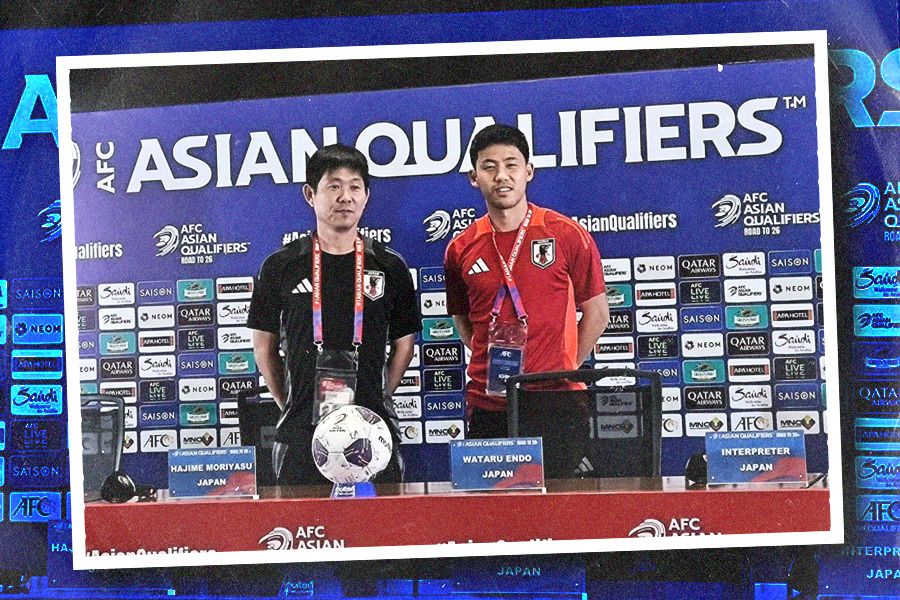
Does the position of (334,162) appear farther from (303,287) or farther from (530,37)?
(530,37)

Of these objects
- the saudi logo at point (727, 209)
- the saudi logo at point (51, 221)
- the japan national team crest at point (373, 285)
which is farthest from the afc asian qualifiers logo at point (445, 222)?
the saudi logo at point (51, 221)

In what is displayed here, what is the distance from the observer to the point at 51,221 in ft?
5.09

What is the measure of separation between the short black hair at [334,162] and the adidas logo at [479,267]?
246 mm

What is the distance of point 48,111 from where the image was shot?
60.9 inches

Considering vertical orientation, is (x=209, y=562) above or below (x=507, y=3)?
below

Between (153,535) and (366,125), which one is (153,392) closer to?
(153,535)

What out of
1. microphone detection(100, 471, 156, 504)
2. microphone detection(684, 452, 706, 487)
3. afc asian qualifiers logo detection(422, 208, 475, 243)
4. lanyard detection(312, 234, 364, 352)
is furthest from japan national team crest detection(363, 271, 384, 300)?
microphone detection(684, 452, 706, 487)

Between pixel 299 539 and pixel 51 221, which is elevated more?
pixel 51 221

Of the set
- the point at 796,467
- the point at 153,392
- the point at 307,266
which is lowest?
the point at 796,467

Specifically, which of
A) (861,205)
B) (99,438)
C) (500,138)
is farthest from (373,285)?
(861,205)

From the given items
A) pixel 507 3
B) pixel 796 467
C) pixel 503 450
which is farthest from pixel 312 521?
pixel 507 3

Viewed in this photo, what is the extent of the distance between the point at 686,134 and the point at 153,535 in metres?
1.24

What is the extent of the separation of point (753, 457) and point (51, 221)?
139cm

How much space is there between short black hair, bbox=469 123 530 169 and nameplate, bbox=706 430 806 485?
2.12 feet
